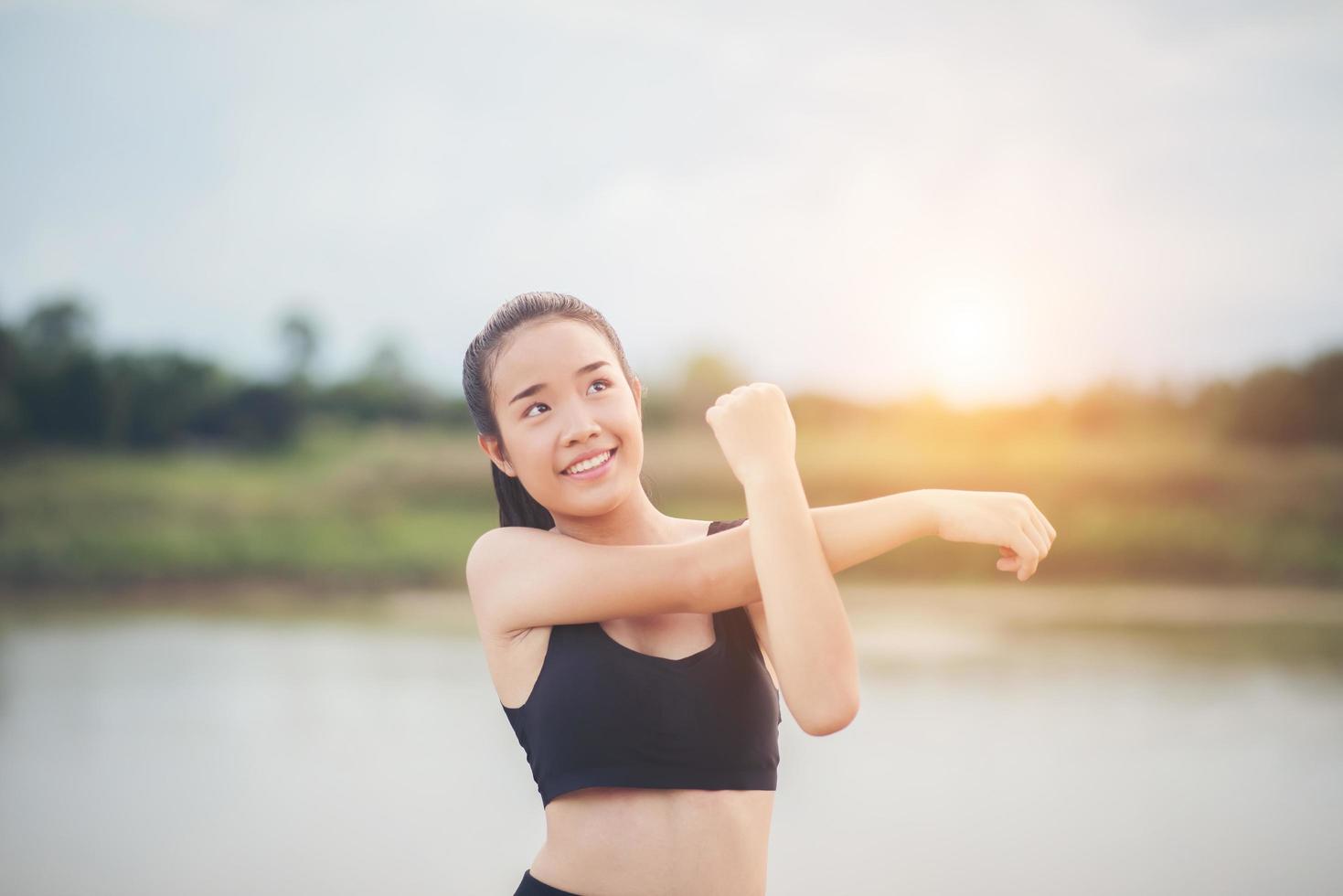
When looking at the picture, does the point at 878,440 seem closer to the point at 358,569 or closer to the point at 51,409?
the point at 358,569

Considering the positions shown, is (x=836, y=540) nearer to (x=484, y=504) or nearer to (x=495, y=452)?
(x=495, y=452)

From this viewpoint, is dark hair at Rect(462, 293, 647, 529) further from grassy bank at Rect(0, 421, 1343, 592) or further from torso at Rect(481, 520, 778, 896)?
grassy bank at Rect(0, 421, 1343, 592)

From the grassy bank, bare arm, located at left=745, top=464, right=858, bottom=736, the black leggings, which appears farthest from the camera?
the grassy bank

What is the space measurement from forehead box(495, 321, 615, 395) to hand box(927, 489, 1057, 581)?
32 cm

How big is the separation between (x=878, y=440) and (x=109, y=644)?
476 cm

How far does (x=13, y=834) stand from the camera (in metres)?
3.61

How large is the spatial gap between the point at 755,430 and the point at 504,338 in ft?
0.83

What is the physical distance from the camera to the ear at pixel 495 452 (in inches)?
41.9

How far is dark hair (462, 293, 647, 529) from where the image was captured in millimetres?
1012

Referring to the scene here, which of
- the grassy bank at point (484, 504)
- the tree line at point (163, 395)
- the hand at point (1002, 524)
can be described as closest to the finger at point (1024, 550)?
the hand at point (1002, 524)

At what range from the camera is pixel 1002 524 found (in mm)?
892

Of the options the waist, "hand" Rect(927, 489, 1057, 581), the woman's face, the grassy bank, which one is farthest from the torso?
the grassy bank

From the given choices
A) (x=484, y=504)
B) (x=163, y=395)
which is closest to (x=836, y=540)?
(x=484, y=504)

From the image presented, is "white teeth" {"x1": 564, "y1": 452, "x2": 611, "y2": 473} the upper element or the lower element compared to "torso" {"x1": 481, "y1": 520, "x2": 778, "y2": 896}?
upper
